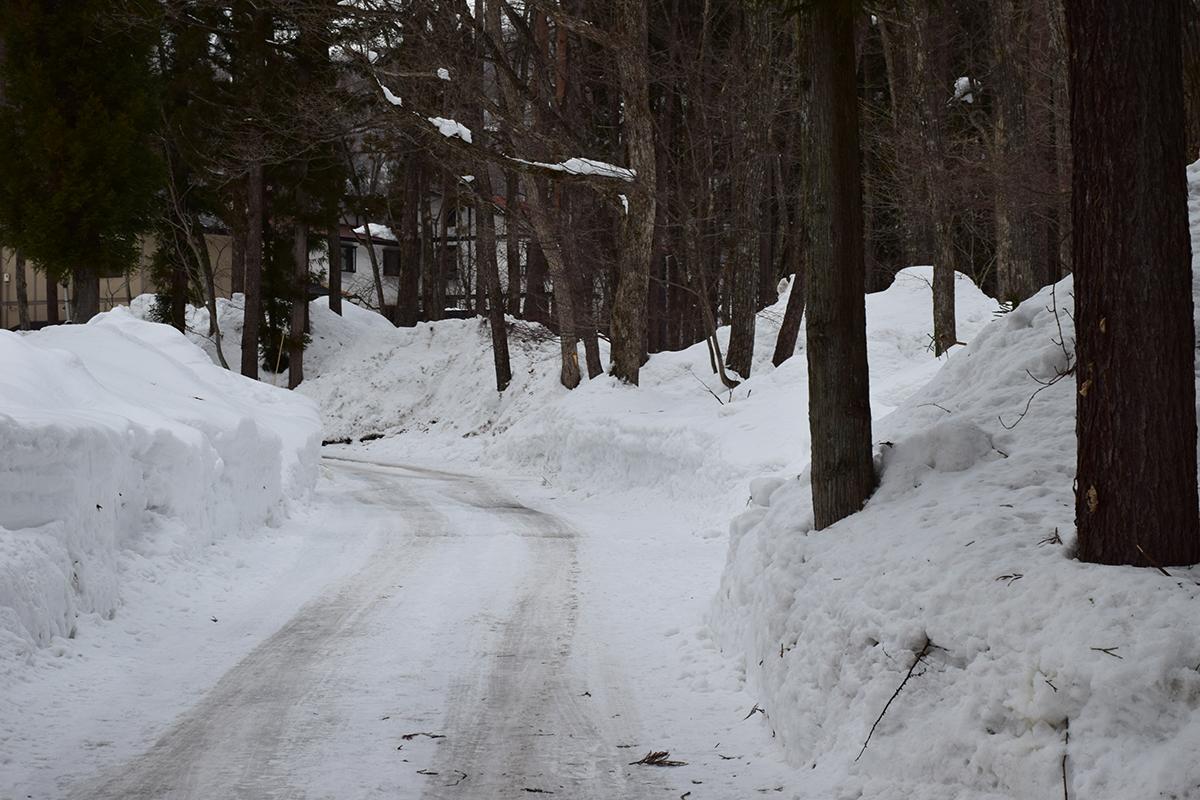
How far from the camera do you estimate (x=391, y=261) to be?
62.3m

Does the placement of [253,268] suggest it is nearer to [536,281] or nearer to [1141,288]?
[536,281]

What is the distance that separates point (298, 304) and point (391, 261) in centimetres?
2779

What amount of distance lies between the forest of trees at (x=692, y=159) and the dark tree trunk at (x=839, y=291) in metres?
0.02

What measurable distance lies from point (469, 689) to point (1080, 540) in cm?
359

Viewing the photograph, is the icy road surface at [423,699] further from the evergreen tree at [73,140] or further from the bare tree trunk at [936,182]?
the evergreen tree at [73,140]

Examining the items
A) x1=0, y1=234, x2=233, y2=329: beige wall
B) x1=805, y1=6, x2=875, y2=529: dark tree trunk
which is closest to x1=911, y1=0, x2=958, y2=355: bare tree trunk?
x1=805, y1=6, x2=875, y2=529: dark tree trunk

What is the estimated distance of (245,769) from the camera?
524cm

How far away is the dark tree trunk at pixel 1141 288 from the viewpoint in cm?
447

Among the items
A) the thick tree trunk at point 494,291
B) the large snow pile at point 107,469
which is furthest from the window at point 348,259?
the large snow pile at point 107,469

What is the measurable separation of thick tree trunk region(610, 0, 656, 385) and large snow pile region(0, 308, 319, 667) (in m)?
7.02

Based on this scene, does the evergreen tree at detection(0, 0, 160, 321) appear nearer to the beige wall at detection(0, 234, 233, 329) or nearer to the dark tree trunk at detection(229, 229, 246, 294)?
the dark tree trunk at detection(229, 229, 246, 294)

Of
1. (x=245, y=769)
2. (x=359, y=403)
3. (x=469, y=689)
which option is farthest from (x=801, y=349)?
(x=245, y=769)

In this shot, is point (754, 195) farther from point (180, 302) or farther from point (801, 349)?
point (180, 302)

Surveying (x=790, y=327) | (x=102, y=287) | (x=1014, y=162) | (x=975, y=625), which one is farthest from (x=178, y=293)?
(x=975, y=625)
